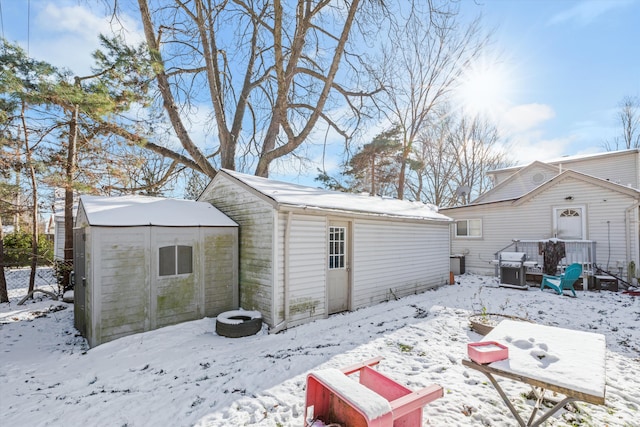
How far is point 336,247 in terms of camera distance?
698 cm

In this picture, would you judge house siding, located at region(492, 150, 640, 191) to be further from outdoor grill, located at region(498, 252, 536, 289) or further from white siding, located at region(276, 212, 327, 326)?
white siding, located at region(276, 212, 327, 326)

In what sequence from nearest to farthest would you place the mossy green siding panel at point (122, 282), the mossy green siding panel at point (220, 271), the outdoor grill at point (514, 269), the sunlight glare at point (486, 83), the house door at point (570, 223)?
the mossy green siding panel at point (122, 282), the mossy green siding panel at point (220, 271), the outdoor grill at point (514, 269), the house door at point (570, 223), the sunlight glare at point (486, 83)

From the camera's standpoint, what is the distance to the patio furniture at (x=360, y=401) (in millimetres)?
1926

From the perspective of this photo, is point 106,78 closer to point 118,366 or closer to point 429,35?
point 118,366

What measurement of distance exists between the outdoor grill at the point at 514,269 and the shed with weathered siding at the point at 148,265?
8859 millimetres

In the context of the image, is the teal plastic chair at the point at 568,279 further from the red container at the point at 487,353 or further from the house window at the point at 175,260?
the house window at the point at 175,260

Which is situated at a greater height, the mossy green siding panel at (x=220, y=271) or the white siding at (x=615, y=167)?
the white siding at (x=615, y=167)

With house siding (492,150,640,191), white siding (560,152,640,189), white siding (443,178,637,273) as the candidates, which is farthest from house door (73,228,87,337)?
white siding (560,152,640,189)

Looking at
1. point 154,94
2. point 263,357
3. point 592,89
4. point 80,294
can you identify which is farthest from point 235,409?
point 592,89

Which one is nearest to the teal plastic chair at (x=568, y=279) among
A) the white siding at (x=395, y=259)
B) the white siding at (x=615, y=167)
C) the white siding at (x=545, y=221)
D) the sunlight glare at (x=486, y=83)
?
the white siding at (x=545, y=221)

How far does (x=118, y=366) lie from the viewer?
4.20m

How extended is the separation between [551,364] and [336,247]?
4805mm

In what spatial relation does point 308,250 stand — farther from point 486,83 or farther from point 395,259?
point 486,83

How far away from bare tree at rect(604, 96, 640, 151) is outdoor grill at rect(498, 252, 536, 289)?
22.6 metres
